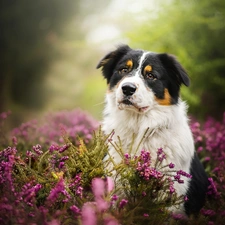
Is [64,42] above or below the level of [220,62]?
above

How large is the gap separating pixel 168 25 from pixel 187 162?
507 centimetres

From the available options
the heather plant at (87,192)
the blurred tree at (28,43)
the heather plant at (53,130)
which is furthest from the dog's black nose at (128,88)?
the blurred tree at (28,43)

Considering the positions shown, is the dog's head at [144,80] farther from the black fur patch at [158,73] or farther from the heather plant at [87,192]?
the heather plant at [87,192]

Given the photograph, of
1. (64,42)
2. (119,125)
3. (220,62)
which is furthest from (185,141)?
(64,42)

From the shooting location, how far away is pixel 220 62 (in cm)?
750

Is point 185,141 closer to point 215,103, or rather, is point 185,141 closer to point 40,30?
point 215,103

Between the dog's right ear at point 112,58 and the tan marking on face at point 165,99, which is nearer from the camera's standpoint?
the tan marking on face at point 165,99

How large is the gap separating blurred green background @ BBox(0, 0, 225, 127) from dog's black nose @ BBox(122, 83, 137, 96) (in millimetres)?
4770

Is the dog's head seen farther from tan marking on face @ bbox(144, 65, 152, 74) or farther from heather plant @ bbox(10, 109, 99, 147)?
heather plant @ bbox(10, 109, 99, 147)

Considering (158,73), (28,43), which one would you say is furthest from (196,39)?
(158,73)

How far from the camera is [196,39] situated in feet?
28.8

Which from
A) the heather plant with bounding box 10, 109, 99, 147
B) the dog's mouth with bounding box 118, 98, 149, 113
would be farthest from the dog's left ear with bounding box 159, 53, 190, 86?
the heather plant with bounding box 10, 109, 99, 147

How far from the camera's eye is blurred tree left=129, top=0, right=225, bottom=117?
315 inches

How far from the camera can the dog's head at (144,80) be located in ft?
11.7
